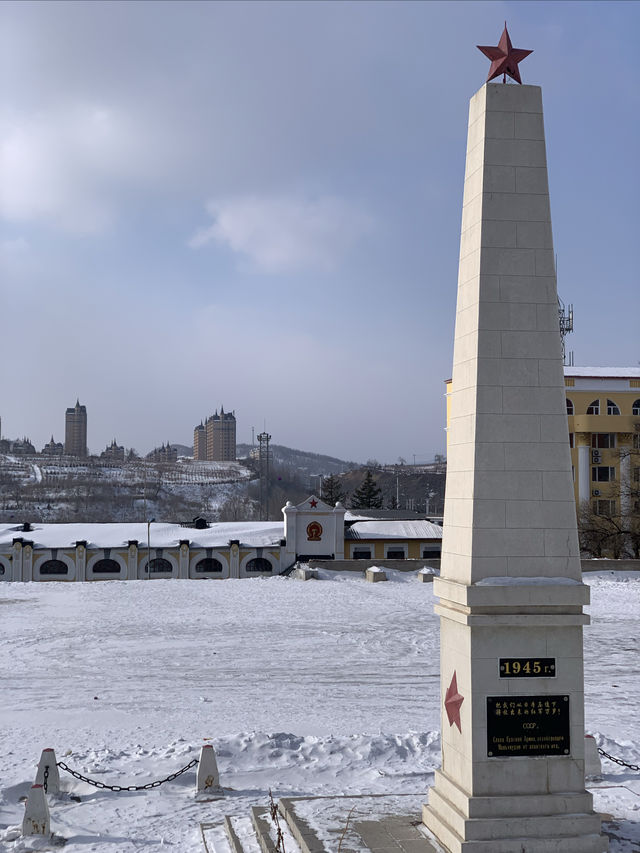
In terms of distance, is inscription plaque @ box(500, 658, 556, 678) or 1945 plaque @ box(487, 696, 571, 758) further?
inscription plaque @ box(500, 658, 556, 678)

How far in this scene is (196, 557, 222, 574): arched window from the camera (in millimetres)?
48438

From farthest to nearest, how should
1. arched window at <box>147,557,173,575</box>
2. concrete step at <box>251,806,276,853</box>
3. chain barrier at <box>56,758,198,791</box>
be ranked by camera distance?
arched window at <box>147,557,173,575</box>
chain barrier at <box>56,758,198,791</box>
concrete step at <box>251,806,276,853</box>

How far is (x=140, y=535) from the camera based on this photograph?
50562 mm

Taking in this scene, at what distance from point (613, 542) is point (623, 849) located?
39.3 metres

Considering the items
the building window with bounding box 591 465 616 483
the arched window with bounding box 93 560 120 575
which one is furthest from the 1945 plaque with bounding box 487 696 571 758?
the building window with bounding box 591 465 616 483

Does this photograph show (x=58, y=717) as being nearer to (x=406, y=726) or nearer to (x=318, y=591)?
(x=406, y=726)

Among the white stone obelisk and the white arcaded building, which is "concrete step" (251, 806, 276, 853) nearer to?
the white stone obelisk

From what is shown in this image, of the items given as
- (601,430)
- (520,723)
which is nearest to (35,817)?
(520,723)

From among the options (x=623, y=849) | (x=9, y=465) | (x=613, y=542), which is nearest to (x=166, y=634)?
(x=623, y=849)

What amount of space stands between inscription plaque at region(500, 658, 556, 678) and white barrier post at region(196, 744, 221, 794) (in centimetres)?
503

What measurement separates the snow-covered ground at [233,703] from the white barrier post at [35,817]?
0.74ft

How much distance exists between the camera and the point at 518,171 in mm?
9641

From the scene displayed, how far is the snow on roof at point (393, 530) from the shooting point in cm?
4919

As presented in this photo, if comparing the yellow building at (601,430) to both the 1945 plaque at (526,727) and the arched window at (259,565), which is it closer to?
the arched window at (259,565)
